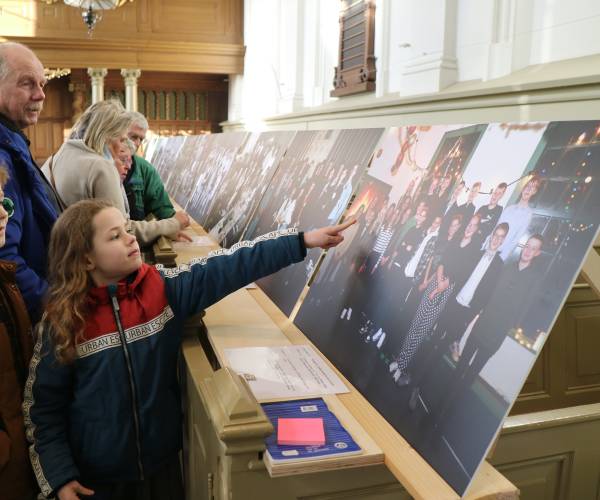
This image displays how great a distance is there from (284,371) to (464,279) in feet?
1.87

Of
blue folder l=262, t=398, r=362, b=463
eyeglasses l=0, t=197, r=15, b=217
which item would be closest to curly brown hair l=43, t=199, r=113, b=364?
eyeglasses l=0, t=197, r=15, b=217

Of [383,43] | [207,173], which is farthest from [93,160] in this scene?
[383,43]

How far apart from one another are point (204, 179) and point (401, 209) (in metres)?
3.71

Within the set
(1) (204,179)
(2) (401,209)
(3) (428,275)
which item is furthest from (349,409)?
(1) (204,179)

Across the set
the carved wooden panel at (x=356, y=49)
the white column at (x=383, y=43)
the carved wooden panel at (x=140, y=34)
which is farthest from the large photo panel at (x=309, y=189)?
the carved wooden panel at (x=140, y=34)

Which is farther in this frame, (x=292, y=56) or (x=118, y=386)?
(x=292, y=56)

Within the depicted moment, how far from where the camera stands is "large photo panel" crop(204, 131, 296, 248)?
3.32 meters

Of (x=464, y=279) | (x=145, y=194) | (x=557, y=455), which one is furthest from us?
(x=145, y=194)

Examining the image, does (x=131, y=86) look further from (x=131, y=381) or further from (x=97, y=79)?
(x=131, y=381)

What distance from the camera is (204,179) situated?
5281mm

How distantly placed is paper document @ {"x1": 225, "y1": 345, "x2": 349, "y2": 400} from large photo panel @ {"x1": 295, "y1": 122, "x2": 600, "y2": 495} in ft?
0.18

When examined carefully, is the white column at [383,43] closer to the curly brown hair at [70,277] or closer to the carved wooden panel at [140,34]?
the curly brown hair at [70,277]

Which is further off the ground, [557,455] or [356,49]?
[356,49]

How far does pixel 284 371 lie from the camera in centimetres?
168
